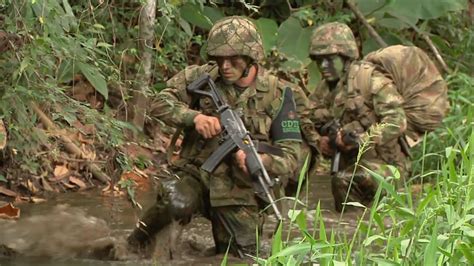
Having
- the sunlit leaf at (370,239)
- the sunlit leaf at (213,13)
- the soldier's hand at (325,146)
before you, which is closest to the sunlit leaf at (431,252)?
the sunlit leaf at (370,239)

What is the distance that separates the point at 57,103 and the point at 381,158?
3.64 m

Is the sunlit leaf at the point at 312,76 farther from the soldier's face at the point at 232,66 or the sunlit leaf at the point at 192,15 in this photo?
the soldier's face at the point at 232,66

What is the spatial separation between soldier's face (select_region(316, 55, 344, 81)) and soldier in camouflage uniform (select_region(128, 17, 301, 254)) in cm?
156

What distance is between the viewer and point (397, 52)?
9.52 m

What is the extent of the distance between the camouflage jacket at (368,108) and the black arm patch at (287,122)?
1148mm

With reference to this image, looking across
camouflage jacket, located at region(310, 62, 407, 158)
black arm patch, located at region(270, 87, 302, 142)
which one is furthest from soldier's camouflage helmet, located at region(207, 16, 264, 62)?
camouflage jacket, located at region(310, 62, 407, 158)

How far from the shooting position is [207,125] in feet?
24.9

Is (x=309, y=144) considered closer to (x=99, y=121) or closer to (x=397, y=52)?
(x=397, y=52)

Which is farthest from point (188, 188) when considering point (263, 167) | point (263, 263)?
point (263, 263)

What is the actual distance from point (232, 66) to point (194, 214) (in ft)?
3.05

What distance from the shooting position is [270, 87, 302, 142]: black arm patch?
7.82m

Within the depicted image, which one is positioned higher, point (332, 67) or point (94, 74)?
point (94, 74)

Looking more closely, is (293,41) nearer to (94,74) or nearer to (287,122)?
(287,122)

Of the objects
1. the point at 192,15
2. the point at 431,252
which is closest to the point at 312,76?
the point at 192,15
